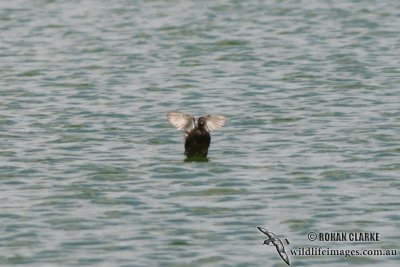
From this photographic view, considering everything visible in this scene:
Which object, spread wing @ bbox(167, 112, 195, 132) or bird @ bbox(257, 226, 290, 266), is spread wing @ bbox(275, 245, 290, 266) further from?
spread wing @ bbox(167, 112, 195, 132)

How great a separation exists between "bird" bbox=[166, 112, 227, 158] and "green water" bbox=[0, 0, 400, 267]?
0.99ft

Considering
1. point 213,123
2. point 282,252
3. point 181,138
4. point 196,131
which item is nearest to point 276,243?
point 282,252

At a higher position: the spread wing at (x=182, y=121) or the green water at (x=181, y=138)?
the spread wing at (x=182, y=121)

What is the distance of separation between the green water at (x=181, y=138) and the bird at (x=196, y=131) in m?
0.30

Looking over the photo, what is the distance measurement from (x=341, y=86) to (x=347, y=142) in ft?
19.8

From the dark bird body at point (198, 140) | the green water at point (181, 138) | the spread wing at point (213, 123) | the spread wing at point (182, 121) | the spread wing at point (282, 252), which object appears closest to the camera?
the spread wing at point (282, 252)

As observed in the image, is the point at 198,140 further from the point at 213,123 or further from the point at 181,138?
the point at 181,138

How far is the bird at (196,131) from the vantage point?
19.5 m

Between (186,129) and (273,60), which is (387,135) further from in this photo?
(273,60)

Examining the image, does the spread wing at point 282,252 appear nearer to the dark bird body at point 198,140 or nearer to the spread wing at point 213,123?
the dark bird body at point 198,140

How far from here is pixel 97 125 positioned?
23188mm

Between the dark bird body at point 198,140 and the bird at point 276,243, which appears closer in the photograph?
the bird at point 276,243

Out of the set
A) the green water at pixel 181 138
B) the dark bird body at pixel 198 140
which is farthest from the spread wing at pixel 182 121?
the green water at pixel 181 138

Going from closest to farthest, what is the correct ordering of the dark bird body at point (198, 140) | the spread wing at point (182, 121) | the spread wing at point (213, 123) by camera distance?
the dark bird body at point (198, 140)
the spread wing at point (182, 121)
the spread wing at point (213, 123)
